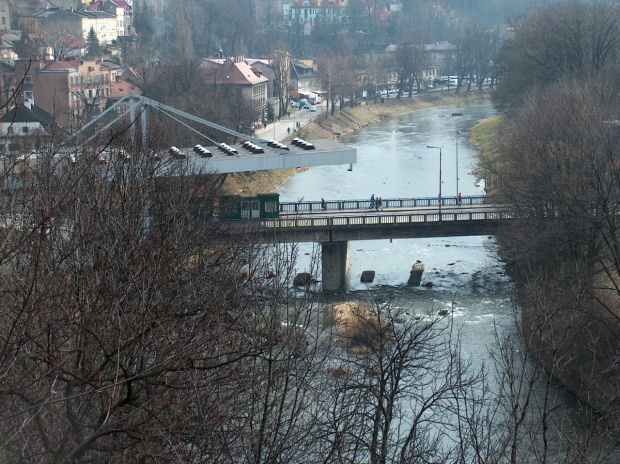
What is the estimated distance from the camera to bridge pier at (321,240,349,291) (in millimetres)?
21641

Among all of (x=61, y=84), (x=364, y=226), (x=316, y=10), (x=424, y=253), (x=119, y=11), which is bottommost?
(x=424, y=253)

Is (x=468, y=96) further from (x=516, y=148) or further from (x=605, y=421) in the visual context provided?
(x=605, y=421)

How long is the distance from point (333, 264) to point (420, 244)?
450cm

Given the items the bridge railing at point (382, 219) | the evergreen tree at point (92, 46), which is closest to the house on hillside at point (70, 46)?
the evergreen tree at point (92, 46)

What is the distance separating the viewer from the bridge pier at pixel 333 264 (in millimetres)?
21641

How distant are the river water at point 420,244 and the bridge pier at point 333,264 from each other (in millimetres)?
329

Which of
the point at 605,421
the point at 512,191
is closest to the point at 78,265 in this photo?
the point at 605,421

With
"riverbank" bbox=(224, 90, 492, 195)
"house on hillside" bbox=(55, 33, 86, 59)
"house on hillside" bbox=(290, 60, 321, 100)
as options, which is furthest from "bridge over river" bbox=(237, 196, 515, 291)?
"house on hillside" bbox=(55, 33, 86, 59)

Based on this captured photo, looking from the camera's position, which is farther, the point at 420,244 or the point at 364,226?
the point at 420,244

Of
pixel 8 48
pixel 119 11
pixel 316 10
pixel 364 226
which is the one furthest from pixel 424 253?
pixel 316 10

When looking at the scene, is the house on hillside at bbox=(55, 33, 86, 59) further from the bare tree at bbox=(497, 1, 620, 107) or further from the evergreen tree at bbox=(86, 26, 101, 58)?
the bare tree at bbox=(497, 1, 620, 107)

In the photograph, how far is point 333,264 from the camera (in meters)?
22.0

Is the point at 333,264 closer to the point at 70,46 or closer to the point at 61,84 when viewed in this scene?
the point at 61,84

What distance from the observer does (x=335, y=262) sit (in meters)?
22.0
